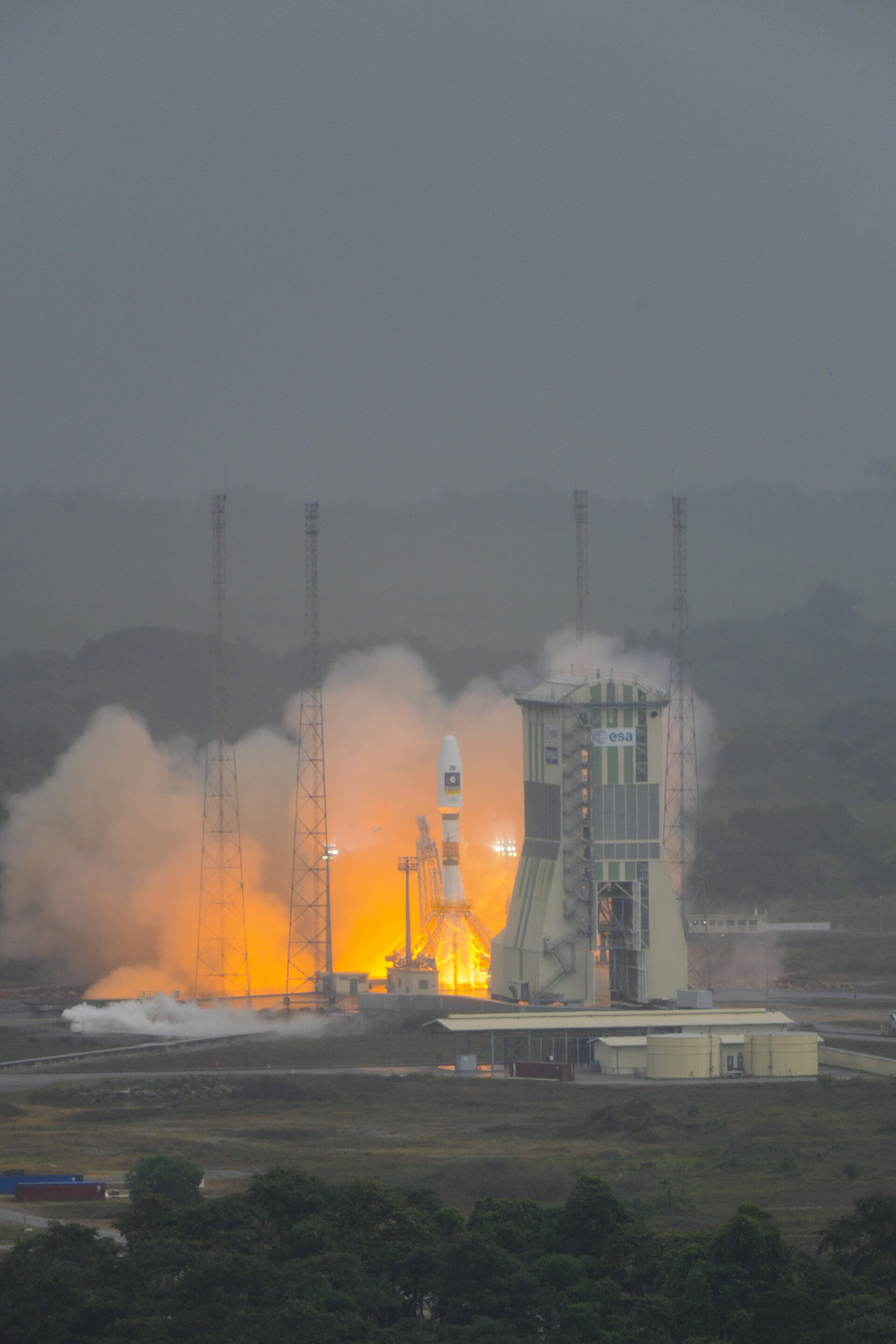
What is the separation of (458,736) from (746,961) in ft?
44.7

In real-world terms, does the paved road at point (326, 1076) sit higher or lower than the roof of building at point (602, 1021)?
lower

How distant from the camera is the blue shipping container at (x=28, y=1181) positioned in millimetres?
46438

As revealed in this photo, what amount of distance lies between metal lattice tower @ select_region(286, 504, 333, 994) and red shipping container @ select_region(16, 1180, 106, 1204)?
97.5 feet

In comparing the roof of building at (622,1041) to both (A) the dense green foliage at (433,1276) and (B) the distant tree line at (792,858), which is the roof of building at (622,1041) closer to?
(A) the dense green foliage at (433,1276)

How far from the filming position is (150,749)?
88125 mm

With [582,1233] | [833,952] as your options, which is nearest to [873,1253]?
[582,1233]

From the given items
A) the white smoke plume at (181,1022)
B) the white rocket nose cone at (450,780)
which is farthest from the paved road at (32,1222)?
the white rocket nose cone at (450,780)

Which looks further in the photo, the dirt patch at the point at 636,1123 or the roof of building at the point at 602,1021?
the roof of building at the point at 602,1021

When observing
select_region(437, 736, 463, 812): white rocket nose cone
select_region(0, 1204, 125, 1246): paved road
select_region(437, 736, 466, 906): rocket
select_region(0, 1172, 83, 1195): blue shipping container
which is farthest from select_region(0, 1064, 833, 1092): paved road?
select_region(0, 1204, 125, 1246): paved road

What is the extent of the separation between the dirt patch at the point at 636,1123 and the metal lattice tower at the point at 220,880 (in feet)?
79.4

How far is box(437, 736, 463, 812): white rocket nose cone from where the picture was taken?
78062 millimetres

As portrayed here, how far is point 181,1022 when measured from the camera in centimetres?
7294

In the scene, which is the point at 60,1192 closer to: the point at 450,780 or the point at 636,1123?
the point at 636,1123

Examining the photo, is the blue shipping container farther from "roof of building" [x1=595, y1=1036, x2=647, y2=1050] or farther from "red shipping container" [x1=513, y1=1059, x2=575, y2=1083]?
"roof of building" [x1=595, y1=1036, x2=647, y2=1050]
